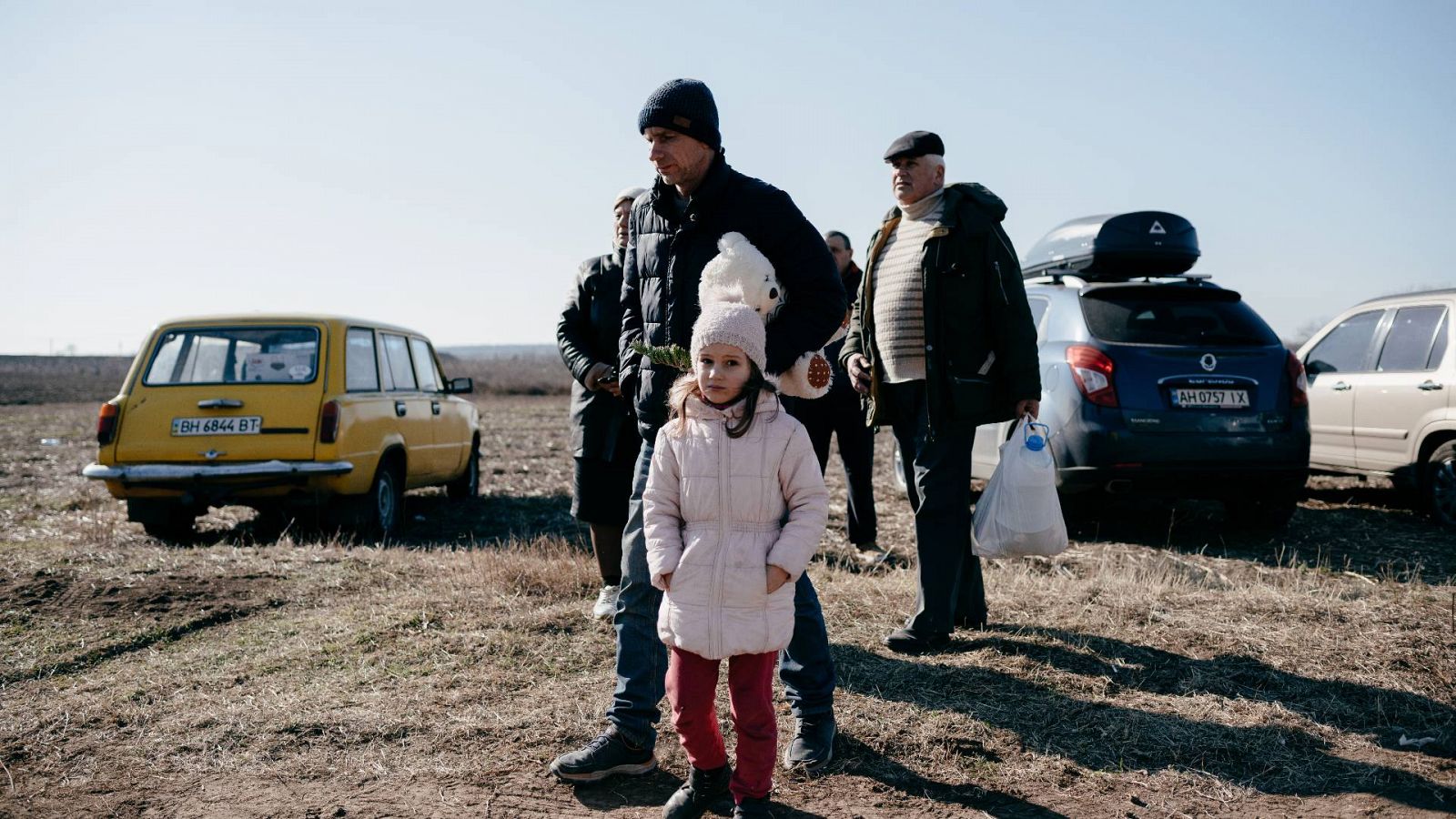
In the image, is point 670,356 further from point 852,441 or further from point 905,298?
point 852,441

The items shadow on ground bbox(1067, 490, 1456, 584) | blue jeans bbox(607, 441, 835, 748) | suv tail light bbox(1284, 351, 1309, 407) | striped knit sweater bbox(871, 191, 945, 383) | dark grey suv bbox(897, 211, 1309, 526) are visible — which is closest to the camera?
blue jeans bbox(607, 441, 835, 748)

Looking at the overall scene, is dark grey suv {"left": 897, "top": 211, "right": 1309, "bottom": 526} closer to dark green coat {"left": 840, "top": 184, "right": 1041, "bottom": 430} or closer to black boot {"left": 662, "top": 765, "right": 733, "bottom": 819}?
dark green coat {"left": 840, "top": 184, "right": 1041, "bottom": 430}

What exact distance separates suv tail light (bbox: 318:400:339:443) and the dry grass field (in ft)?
3.41

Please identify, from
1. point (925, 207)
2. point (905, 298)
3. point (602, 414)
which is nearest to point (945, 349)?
point (905, 298)

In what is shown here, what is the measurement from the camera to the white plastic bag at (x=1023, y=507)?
4.09 meters

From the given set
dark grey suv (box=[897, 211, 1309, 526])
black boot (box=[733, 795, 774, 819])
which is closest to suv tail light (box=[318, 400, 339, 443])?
dark grey suv (box=[897, 211, 1309, 526])

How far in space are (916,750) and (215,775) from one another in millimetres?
2132

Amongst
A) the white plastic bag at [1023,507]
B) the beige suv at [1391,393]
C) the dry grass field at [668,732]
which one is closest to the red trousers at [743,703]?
the dry grass field at [668,732]

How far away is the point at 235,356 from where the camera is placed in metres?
7.93

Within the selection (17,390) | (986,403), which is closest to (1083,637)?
(986,403)

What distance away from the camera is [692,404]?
9.10 feet

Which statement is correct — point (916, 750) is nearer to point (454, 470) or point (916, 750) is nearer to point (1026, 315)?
point (1026, 315)

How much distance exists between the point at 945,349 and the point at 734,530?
70.9 inches

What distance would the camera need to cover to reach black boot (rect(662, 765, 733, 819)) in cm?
286
